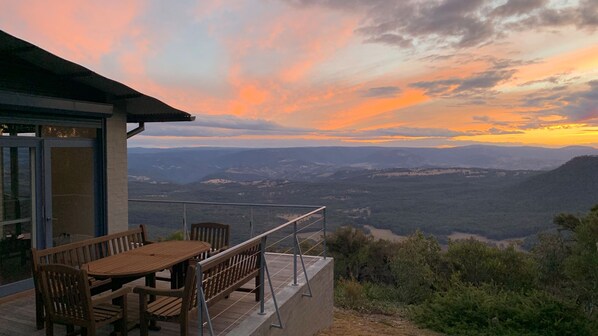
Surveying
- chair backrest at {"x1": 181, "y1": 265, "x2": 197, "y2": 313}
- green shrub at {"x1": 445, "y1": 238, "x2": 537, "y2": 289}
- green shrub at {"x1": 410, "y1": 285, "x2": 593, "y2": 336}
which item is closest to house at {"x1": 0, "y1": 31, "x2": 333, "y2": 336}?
chair backrest at {"x1": 181, "y1": 265, "x2": 197, "y2": 313}

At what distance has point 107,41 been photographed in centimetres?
1064

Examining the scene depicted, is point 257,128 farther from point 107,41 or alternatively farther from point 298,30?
point 107,41

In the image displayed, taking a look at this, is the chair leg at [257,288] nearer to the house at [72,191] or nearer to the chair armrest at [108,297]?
the house at [72,191]

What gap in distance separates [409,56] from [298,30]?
13.6 ft

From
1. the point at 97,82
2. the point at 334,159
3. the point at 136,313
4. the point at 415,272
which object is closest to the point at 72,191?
the point at 97,82

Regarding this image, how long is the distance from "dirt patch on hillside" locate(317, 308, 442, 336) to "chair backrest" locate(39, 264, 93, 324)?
432 centimetres

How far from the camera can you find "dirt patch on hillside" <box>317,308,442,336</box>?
8062 millimetres

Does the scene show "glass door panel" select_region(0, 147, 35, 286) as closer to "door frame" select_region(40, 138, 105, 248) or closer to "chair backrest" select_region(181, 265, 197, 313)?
"door frame" select_region(40, 138, 105, 248)

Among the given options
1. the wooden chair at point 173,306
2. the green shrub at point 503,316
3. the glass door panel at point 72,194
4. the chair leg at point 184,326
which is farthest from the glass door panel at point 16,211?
the green shrub at point 503,316

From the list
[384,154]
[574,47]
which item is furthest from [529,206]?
[384,154]

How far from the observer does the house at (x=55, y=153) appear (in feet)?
18.3

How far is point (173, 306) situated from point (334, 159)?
6589 inches

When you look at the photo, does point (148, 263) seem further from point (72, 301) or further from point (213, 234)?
point (213, 234)

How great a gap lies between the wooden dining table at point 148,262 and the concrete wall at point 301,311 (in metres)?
1.09
